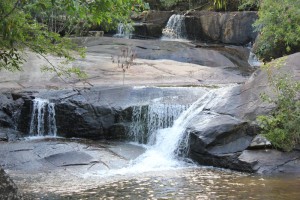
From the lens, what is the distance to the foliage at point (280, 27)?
1502 cm

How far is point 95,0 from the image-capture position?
5941 mm

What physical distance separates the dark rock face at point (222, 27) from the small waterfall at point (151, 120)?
11.7m

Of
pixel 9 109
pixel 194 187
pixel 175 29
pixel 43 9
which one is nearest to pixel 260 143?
pixel 194 187

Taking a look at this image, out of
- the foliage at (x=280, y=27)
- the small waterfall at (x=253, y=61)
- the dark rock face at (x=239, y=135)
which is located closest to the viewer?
the dark rock face at (x=239, y=135)

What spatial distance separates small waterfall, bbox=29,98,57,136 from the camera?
13758 millimetres

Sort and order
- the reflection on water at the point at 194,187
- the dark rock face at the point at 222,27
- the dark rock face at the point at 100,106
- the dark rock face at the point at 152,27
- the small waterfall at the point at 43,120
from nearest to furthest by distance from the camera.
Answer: the reflection on water at the point at 194,187 < the dark rock face at the point at 100,106 < the small waterfall at the point at 43,120 < the dark rock face at the point at 222,27 < the dark rock face at the point at 152,27

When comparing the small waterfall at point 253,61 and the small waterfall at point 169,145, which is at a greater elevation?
the small waterfall at point 253,61

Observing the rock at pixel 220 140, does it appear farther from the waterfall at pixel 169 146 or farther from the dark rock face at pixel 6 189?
the dark rock face at pixel 6 189

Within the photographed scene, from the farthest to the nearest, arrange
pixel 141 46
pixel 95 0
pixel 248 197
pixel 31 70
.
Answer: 1. pixel 141 46
2. pixel 31 70
3. pixel 248 197
4. pixel 95 0

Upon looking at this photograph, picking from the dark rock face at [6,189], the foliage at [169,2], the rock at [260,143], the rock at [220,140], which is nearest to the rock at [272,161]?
the rock at [260,143]

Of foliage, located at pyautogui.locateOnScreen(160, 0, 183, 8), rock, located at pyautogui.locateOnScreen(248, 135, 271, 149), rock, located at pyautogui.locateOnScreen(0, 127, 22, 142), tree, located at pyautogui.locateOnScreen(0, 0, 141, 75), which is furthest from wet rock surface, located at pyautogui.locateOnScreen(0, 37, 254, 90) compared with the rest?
foliage, located at pyautogui.locateOnScreen(160, 0, 183, 8)

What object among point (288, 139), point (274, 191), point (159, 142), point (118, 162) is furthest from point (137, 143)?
point (274, 191)

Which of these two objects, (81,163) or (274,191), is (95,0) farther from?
(81,163)

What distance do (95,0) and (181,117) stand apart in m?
7.13
